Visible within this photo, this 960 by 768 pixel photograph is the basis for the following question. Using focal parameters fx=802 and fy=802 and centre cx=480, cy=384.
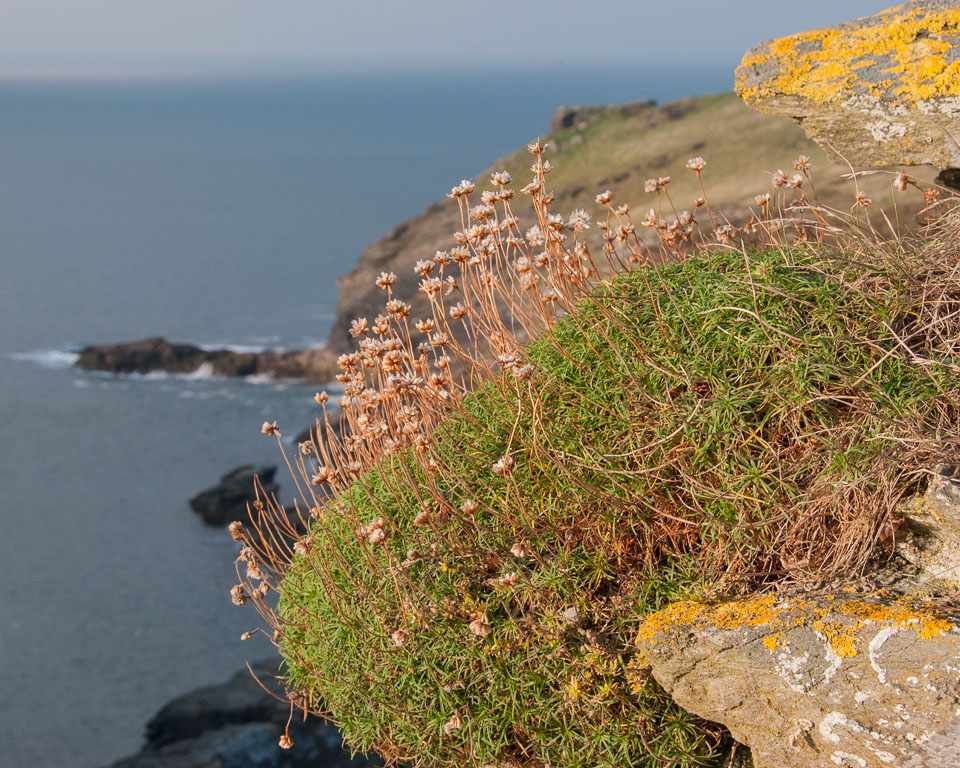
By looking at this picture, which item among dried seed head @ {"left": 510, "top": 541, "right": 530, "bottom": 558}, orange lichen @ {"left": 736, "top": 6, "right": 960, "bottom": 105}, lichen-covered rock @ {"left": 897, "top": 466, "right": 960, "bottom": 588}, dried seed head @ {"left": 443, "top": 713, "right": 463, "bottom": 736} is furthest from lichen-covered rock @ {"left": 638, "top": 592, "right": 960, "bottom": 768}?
orange lichen @ {"left": 736, "top": 6, "right": 960, "bottom": 105}

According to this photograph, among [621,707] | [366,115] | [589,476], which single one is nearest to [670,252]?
[589,476]

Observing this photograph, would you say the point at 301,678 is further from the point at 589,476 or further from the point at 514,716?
the point at 589,476

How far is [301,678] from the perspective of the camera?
4000 millimetres

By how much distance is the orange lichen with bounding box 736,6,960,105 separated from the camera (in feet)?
13.9

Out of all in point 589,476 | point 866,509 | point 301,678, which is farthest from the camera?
point 301,678

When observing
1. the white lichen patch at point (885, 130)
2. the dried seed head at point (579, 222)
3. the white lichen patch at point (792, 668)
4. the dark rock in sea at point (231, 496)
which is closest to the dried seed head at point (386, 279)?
the dried seed head at point (579, 222)

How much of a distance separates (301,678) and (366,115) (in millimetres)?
201818

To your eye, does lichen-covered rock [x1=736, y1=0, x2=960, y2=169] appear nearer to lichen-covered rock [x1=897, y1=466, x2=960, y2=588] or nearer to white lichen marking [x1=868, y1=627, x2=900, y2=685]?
lichen-covered rock [x1=897, y1=466, x2=960, y2=588]

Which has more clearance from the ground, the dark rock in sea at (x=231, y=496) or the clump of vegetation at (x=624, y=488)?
the clump of vegetation at (x=624, y=488)

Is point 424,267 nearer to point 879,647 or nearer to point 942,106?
point 879,647

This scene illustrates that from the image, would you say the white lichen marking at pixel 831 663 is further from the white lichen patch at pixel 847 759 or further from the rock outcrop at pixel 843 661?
the white lichen patch at pixel 847 759

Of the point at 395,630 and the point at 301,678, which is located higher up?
the point at 395,630

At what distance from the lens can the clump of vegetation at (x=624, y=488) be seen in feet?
9.73

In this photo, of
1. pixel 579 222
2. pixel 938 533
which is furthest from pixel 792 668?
pixel 579 222
